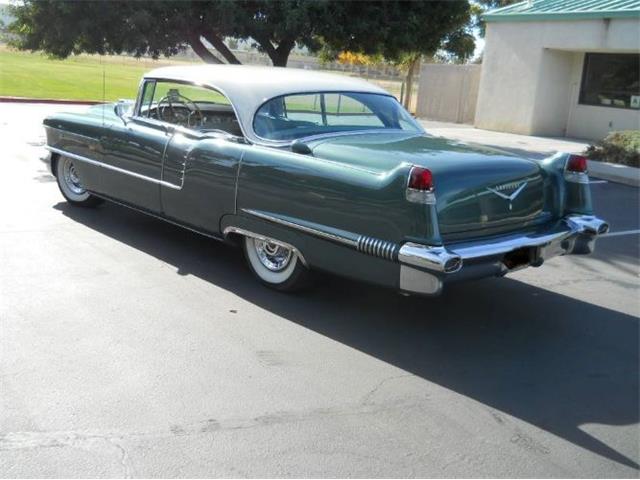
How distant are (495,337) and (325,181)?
5.02ft

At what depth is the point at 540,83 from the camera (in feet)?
60.2

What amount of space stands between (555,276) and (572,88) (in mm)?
14166

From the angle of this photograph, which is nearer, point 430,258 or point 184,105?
point 430,258

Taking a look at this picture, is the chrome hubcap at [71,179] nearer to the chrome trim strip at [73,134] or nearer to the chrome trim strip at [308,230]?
the chrome trim strip at [73,134]

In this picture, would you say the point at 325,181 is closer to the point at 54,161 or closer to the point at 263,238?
the point at 263,238

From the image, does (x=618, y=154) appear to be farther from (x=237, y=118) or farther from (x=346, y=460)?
(x=346, y=460)

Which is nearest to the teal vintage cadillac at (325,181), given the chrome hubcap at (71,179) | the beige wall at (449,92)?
the chrome hubcap at (71,179)

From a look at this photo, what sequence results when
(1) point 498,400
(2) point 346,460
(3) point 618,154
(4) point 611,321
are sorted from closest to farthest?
(2) point 346,460, (1) point 498,400, (4) point 611,321, (3) point 618,154

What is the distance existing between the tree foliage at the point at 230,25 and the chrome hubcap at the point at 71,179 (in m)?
3.67

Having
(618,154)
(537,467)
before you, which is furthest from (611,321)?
(618,154)

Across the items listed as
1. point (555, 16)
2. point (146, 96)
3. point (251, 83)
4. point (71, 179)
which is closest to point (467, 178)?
point (251, 83)

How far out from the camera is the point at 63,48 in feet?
37.7

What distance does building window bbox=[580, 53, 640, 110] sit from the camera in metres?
17.3

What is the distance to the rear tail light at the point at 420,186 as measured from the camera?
4211 mm
